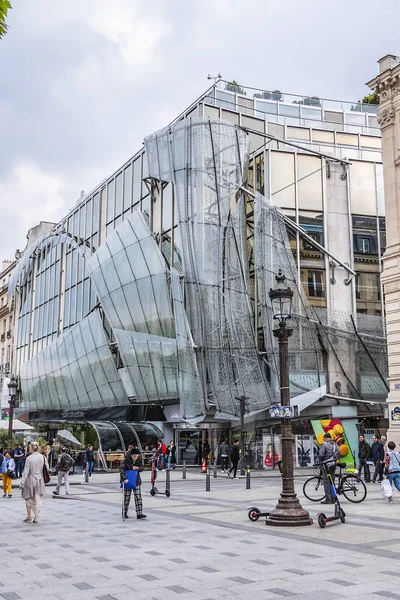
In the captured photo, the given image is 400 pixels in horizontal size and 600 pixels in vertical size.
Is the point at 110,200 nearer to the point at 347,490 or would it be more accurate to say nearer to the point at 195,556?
the point at 347,490

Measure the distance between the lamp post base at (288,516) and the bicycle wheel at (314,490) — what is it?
3.67m

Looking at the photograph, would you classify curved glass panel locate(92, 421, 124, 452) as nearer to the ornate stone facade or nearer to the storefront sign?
the ornate stone facade

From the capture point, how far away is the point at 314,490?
16.7 m

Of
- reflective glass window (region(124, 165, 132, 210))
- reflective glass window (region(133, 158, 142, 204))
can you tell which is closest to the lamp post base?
reflective glass window (region(133, 158, 142, 204))

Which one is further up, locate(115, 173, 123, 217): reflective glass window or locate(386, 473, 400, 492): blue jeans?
locate(115, 173, 123, 217): reflective glass window

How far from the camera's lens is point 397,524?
503 inches

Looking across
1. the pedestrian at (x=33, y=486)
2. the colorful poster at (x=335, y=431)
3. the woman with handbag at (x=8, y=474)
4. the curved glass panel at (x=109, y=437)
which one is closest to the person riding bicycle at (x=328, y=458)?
the pedestrian at (x=33, y=486)

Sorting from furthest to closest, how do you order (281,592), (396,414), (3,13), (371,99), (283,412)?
(371,99)
(396,414)
(283,412)
(281,592)
(3,13)

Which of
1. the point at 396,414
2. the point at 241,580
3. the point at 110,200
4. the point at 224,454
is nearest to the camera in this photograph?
the point at 241,580

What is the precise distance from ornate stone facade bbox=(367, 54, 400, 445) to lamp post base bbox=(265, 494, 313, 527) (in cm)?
1404

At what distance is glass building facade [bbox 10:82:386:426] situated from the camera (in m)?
36.0

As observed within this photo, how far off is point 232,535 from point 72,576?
4017mm

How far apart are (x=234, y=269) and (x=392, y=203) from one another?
1116 centimetres

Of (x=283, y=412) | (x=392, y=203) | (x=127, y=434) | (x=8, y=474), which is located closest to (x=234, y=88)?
(x=392, y=203)
